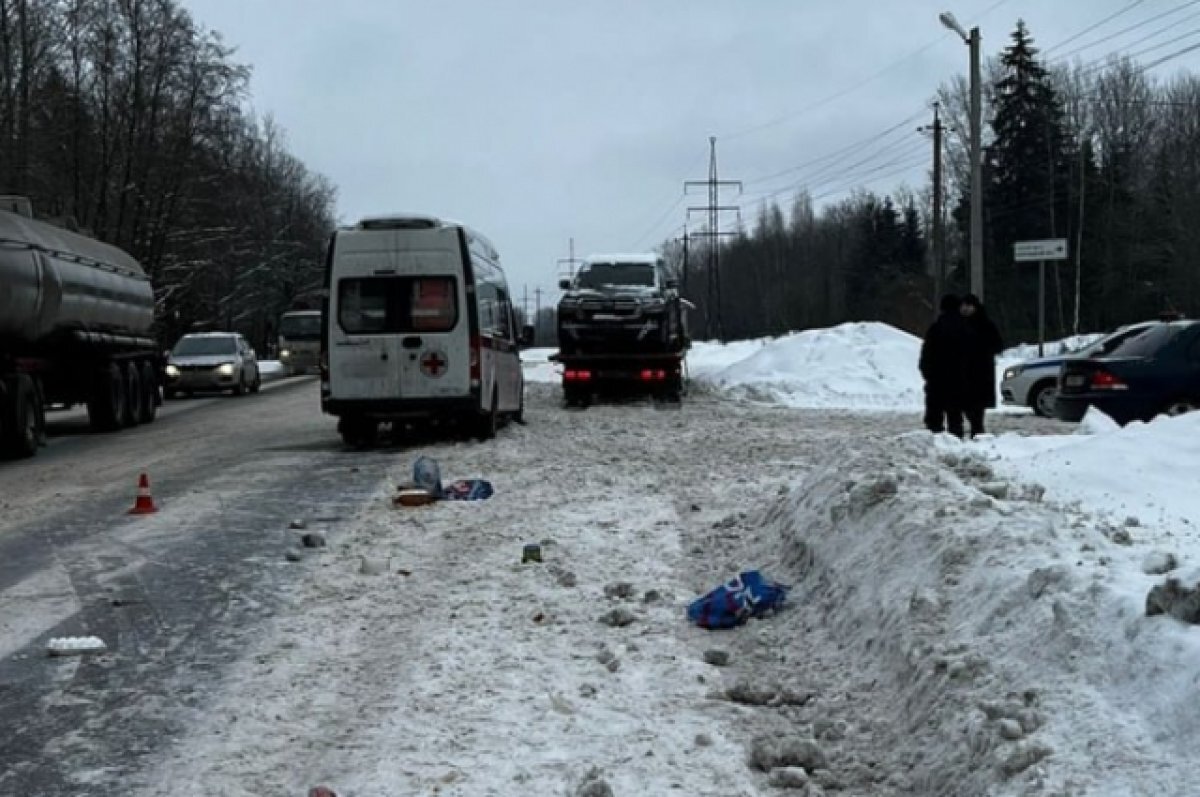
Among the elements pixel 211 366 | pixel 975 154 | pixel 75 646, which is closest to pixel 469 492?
pixel 75 646

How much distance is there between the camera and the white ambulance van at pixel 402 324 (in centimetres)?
1694

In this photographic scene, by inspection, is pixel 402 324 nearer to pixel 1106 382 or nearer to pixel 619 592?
pixel 1106 382

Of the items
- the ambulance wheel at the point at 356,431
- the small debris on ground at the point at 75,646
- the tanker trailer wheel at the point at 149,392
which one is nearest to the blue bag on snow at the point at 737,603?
the small debris on ground at the point at 75,646

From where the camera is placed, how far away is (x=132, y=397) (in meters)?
24.2

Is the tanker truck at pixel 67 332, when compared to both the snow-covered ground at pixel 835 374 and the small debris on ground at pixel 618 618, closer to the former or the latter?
the snow-covered ground at pixel 835 374

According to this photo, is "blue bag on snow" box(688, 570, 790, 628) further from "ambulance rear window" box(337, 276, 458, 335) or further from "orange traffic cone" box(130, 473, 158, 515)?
"ambulance rear window" box(337, 276, 458, 335)

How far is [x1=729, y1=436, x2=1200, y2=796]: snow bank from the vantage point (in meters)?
3.99

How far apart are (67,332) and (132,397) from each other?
3.89 metres

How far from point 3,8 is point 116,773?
4488 centimetres

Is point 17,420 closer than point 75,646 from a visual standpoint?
No

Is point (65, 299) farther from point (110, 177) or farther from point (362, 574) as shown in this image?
point (110, 177)

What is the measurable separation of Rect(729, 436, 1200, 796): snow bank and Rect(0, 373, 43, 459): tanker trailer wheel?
43.1 feet

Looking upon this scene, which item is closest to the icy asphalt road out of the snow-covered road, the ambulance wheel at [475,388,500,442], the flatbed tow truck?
the snow-covered road

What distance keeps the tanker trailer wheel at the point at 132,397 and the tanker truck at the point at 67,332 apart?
19mm
